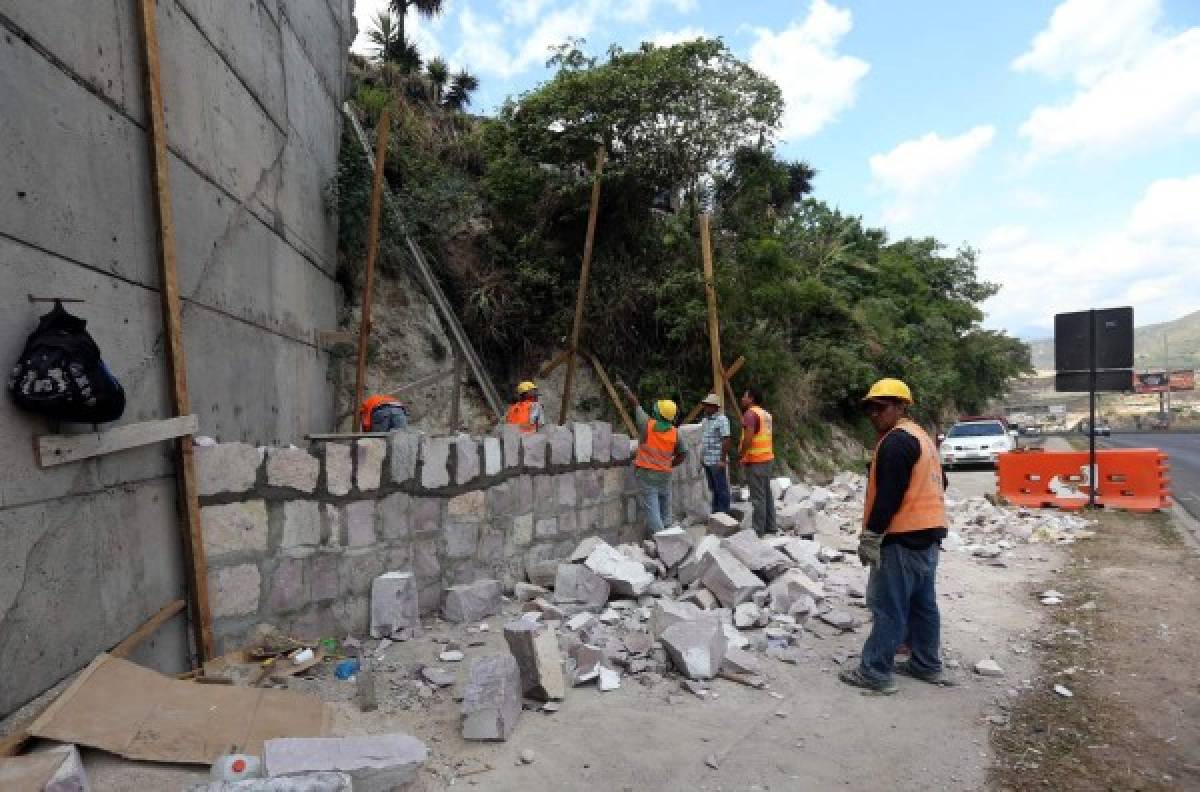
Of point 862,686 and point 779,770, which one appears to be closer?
point 779,770

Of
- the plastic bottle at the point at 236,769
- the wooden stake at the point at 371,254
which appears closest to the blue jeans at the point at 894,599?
the plastic bottle at the point at 236,769

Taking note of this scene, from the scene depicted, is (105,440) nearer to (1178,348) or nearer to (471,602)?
(471,602)

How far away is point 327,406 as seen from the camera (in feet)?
29.3

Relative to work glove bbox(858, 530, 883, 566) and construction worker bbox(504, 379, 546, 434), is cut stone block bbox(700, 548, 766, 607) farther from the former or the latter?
construction worker bbox(504, 379, 546, 434)

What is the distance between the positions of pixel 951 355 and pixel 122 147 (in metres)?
26.3

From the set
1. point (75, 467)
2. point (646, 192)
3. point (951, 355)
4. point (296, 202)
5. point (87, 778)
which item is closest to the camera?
point (87, 778)

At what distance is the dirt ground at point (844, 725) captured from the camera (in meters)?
3.26

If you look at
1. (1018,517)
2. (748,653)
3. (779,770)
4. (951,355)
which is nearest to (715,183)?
(1018,517)

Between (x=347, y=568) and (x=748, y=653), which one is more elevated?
(x=347, y=568)

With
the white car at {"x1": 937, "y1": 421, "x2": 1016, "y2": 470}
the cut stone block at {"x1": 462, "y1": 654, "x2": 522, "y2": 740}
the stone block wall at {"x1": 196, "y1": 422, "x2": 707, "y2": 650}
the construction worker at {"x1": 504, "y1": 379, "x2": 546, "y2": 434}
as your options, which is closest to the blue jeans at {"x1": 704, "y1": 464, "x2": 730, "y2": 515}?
the stone block wall at {"x1": 196, "y1": 422, "x2": 707, "y2": 650}

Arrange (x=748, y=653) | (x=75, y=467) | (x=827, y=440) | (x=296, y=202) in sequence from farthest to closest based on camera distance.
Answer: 1. (x=827, y=440)
2. (x=296, y=202)
3. (x=748, y=653)
4. (x=75, y=467)

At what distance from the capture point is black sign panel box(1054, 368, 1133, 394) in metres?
10.1

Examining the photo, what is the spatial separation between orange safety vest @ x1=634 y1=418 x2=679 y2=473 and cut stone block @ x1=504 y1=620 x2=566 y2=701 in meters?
3.31

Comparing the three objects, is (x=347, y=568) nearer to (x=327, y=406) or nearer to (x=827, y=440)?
(x=327, y=406)
